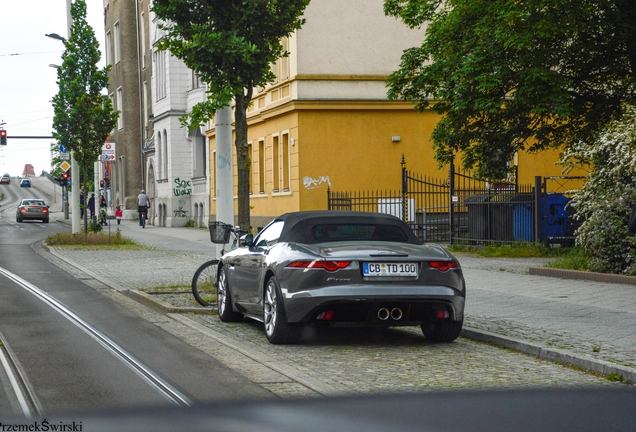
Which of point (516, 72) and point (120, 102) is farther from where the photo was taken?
point (120, 102)

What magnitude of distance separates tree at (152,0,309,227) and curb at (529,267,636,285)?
578cm

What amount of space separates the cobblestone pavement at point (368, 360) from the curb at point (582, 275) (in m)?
4.67

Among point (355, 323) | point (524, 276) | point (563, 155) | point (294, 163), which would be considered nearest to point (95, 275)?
point (524, 276)

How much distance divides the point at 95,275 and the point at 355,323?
11322 millimetres

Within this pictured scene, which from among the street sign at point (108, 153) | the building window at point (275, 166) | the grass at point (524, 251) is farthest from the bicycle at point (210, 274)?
the building window at point (275, 166)

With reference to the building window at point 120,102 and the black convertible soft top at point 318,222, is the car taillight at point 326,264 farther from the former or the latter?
the building window at point 120,102

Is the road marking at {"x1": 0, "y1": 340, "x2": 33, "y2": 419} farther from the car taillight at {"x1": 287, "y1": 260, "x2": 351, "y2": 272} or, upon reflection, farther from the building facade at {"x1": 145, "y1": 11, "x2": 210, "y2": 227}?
the building facade at {"x1": 145, "y1": 11, "x2": 210, "y2": 227}

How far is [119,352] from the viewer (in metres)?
9.37

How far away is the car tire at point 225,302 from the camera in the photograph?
11.9 meters

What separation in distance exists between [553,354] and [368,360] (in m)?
1.58

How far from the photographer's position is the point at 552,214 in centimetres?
2267

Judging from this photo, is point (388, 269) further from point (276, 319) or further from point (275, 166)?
point (275, 166)

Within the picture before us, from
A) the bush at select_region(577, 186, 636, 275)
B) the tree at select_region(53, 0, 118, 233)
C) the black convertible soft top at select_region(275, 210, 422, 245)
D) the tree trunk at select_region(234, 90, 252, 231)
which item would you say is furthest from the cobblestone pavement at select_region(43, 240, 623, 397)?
the tree at select_region(53, 0, 118, 233)

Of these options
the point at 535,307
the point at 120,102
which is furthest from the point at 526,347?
the point at 120,102
